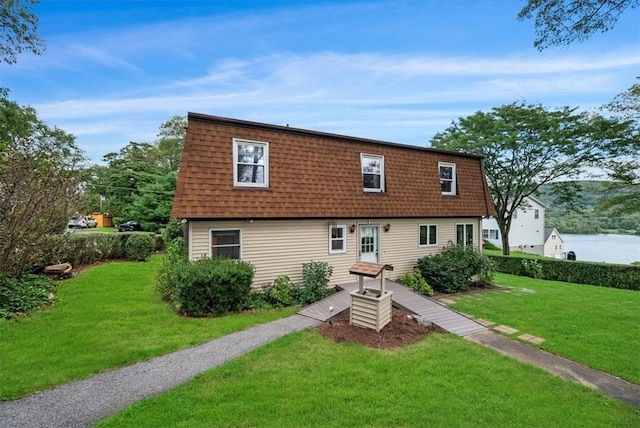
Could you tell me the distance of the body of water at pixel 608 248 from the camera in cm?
2383

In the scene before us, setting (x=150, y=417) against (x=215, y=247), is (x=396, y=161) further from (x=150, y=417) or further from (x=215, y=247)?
(x=150, y=417)

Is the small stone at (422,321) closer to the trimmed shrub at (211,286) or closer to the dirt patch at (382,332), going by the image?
the dirt patch at (382,332)

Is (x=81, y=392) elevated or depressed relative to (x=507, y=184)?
depressed

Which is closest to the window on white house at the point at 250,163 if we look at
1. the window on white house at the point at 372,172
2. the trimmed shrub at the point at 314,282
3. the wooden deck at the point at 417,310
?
the trimmed shrub at the point at 314,282

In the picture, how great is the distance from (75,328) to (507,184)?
2352 cm

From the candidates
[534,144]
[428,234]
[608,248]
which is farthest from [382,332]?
[608,248]

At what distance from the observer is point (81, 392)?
4191 millimetres

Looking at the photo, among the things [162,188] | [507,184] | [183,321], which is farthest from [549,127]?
[162,188]

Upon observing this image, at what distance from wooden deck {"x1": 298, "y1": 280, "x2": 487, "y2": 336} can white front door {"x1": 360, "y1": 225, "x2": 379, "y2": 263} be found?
6.17 feet

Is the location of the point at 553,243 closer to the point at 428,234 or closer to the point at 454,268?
the point at 428,234

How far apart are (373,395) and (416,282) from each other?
25.5 ft

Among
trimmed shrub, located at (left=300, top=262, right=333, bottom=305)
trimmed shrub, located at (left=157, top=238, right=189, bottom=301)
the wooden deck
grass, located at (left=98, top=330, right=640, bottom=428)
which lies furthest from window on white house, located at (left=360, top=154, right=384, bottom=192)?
grass, located at (left=98, top=330, right=640, bottom=428)

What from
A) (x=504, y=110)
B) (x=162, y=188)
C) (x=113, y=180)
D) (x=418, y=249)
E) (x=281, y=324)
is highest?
(x=504, y=110)

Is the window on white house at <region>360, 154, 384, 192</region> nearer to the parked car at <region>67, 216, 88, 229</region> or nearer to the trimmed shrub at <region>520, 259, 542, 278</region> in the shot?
the trimmed shrub at <region>520, 259, 542, 278</region>
